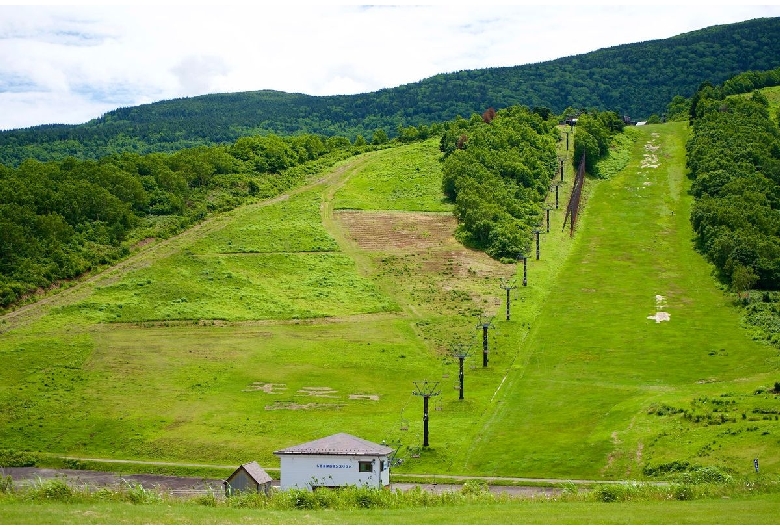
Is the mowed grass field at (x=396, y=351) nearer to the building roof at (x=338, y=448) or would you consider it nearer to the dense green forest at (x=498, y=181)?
the dense green forest at (x=498, y=181)

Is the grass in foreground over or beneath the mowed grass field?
over

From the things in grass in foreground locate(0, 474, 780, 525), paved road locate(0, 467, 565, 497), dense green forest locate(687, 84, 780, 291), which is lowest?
paved road locate(0, 467, 565, 497)

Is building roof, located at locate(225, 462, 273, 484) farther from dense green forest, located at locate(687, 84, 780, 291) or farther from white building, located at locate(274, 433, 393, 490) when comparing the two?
dense green forest, located at locate(687, 84, 780, 291)

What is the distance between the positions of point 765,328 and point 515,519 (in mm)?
77286

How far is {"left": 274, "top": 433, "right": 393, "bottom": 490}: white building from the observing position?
6638 centimetres

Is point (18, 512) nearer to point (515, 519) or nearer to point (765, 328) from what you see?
point (515, 519)

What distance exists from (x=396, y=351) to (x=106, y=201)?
63.1 metres

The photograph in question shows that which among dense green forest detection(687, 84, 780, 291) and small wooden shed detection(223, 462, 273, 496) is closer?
small wooden shed detection(223, 462, 273, 496)

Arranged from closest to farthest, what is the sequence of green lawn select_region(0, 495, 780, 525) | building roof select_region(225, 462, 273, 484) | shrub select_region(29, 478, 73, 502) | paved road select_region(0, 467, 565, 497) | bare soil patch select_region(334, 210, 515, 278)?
1. green lawn select_region(0, 495, 780, 525)
2. shrub select_region(29, 478, 73, 502)
3. building roof select_region(225, 462, 273, 484)
4. paved road select_region(0, 467, 565, 497)
5. bare soil patch select_region(334, 210, 515, 278)

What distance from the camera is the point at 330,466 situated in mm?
66750

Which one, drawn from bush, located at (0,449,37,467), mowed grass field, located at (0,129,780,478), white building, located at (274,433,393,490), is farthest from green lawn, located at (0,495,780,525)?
bush, located at (0,449,37,467)

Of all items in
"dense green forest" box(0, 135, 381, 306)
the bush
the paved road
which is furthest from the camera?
"dense green forest" box(0, 135, 381, 306)

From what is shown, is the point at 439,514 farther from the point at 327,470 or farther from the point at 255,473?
the point at 255,473

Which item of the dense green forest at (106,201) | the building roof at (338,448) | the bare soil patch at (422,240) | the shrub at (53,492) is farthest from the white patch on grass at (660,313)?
the shrub at (53,492)
